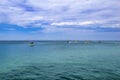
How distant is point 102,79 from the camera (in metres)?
19.2

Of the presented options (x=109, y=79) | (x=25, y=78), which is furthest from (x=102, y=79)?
(x=25, y=78)


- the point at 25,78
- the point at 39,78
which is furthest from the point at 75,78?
the point at 25,78

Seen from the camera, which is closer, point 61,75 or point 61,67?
point 61,75

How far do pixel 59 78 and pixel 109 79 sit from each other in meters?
6.87

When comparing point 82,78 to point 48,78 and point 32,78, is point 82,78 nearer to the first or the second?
point 48,78

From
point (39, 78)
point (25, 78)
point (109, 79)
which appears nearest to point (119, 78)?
point (109, 79)

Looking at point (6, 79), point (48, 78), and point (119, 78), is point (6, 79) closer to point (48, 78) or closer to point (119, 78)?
point (48, 78)

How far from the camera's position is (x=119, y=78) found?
19578 millimetres

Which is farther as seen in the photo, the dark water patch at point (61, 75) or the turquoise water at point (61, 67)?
the turquoise water at point (61, 67)

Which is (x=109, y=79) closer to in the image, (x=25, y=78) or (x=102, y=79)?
(x=102, y=79)

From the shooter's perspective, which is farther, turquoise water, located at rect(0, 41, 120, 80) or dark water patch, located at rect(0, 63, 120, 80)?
turquoise water, located at rect(0, 41, 120, 80)

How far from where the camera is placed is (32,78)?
20.3m

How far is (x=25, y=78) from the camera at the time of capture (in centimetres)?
2022

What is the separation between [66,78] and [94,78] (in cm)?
394
